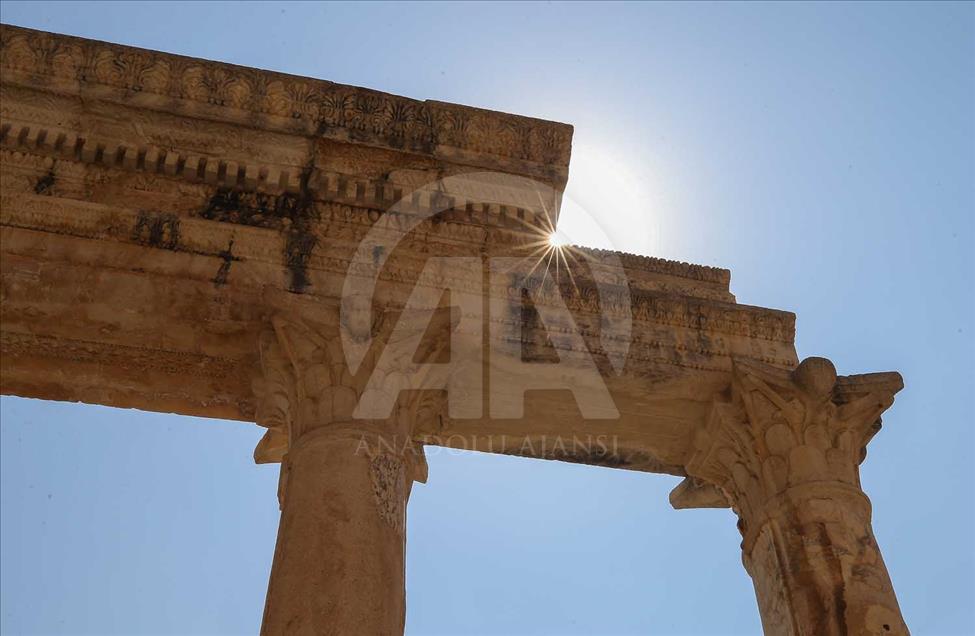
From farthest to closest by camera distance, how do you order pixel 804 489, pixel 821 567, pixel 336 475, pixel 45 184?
1. pixel 45 184
2. pixel 804 489
3. pixel 821 567
4. pixel 336 475

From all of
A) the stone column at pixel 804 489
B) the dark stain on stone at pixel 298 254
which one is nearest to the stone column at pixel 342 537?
the dark stain on stone at pixel 298 254

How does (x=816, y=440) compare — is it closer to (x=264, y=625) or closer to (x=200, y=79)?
(x=264, y=625)

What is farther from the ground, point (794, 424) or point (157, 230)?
point (157, 230)

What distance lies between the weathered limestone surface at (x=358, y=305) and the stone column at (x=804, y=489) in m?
0.02

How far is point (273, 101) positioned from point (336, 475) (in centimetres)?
441

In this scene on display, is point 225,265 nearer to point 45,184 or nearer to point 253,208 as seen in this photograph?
point 253,208

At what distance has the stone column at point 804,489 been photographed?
8906 millimetres

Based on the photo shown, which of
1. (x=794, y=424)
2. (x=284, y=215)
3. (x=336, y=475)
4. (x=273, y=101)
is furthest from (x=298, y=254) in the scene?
(x=794, y=424)

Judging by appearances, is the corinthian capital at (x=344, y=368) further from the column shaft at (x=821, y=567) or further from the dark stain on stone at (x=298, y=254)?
the column shaft at (x=821, y=567)

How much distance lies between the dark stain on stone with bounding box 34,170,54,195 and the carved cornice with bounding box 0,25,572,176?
1.00m

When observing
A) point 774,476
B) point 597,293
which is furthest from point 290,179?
point 774,476

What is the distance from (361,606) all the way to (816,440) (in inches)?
190

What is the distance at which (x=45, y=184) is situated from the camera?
9922mm

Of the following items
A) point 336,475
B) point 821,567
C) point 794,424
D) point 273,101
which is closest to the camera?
point 336,475
